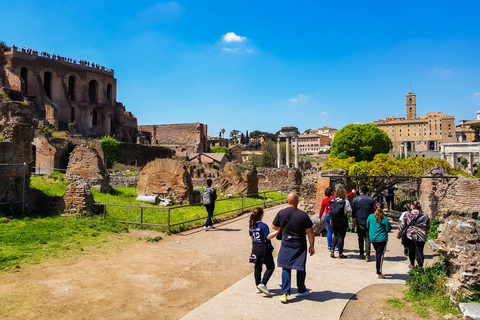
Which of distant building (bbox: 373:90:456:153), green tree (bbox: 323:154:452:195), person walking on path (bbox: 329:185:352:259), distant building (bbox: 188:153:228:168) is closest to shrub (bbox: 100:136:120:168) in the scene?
distant building (bbox: 188:153:228:168)

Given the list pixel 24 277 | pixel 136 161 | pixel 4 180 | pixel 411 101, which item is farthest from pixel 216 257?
pixel 411 101

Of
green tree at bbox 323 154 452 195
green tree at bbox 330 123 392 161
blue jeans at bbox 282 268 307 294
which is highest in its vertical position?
green tree at bbox 330 123 392 161

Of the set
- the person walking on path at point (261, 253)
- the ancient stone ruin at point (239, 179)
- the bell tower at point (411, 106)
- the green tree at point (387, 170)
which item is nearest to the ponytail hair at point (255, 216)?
the person walking on path at point (261, 253)

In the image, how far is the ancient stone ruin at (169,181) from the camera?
14.7 meters

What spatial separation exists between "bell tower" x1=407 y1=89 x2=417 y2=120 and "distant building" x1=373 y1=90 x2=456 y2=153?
9.59 metres

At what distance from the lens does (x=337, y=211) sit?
7160 mm

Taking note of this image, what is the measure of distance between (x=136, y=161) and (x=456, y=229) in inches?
1528

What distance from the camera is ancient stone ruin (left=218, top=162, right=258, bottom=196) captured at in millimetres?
20547

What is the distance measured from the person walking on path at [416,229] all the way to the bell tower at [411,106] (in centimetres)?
13917

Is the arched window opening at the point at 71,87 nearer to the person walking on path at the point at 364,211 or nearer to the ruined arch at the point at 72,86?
the ruined arch at the point at 72,86

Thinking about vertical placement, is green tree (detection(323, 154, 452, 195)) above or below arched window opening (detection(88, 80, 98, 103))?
below

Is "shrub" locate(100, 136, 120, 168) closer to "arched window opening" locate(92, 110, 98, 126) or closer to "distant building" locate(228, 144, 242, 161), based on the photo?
"arched window opening" locate(92, 110, 98, 126)

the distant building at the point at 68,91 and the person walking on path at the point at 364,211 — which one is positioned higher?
the distant building at the point at 68,91

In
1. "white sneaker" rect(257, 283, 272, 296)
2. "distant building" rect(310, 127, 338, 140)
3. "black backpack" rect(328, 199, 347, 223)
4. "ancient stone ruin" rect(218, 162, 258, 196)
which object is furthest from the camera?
"distant building" rect(310, 127, 338, 140)
